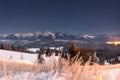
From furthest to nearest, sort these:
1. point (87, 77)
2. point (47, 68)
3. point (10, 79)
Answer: point (47, 68), point (10, 79), point (87, 77)

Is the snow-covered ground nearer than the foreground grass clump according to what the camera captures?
No

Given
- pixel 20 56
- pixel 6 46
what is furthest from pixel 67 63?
pixel 6 46

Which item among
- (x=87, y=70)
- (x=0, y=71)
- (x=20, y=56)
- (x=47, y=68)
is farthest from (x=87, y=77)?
(x=20, y=56)

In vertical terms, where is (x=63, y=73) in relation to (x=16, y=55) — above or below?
above

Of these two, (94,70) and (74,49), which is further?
(74,49)

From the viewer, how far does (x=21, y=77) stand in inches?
275

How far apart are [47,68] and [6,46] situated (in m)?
122

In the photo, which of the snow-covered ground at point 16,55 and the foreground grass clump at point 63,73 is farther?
the snow-covered ground at point 16,55

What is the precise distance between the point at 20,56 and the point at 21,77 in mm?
94158

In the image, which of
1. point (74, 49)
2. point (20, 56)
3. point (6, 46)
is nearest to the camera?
point (74, 49)

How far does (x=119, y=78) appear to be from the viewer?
22.6 feet

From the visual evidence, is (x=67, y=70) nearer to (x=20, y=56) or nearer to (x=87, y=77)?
(x=87, y=77)

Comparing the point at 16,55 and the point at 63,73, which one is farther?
the point at 16,55

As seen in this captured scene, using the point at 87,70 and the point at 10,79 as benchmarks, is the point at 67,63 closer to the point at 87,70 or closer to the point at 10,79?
the point at 87,70
